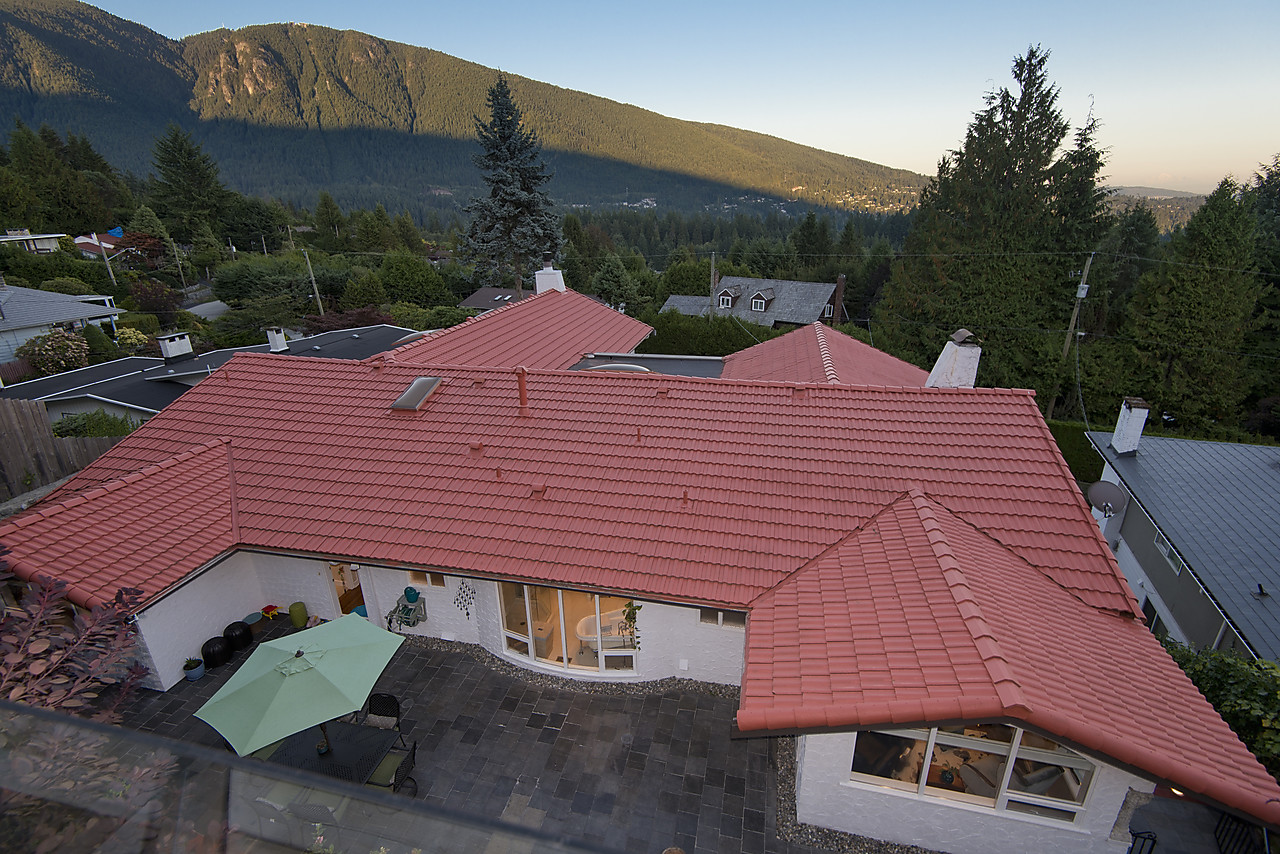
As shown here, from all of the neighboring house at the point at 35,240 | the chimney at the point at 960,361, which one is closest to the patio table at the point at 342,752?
the chimney at the point at 960,361

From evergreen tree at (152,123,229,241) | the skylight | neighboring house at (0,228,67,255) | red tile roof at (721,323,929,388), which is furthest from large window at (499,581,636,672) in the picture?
evergreen tree at (152,123,229,241)

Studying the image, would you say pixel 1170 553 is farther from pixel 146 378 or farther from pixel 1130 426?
pixel 146 378

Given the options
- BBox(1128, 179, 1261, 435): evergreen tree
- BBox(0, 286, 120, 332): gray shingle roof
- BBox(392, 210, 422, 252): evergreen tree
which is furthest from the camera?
BBox(392, 210, 422, 252): evergreen tree

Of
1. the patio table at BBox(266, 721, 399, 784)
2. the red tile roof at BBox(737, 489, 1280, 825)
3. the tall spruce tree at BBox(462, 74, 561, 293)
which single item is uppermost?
the tall spruce tree at BBox(462, 74, 561, 293)

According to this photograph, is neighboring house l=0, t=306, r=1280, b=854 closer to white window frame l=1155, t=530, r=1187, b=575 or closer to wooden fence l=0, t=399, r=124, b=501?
wooden fence l=0, t=399, r=124, b=501

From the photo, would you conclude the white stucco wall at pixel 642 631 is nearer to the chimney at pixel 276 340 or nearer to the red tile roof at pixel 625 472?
the red tile roof at pixel 625 472

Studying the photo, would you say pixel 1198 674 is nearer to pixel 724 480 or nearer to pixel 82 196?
pixel 724 480

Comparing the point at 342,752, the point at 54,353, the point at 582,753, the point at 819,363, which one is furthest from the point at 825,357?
the point at 54,353
